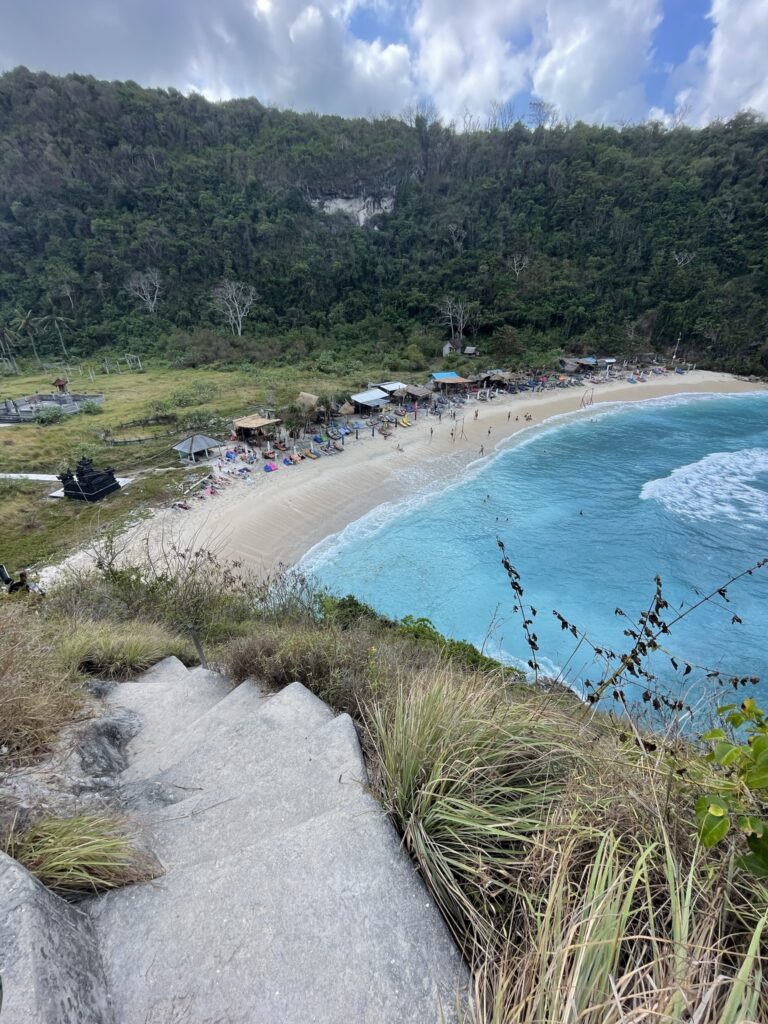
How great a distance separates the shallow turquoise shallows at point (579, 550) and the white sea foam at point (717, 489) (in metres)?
0.09

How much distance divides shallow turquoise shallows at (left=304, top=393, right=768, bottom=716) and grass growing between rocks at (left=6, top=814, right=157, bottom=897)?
305 inches

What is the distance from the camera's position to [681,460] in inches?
1003

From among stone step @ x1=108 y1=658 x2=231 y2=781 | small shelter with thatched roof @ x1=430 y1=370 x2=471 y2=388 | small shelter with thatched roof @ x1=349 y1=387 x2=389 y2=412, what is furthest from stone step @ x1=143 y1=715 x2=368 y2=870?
small shelter with thatched roof @ x1=430 y1=370 x2=471 y2=388

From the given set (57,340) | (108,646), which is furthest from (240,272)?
(108,646)

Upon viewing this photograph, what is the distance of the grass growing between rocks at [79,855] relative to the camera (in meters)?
1.51

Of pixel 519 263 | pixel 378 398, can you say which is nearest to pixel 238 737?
pixel 378 398

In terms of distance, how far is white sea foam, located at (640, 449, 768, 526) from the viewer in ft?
62.0

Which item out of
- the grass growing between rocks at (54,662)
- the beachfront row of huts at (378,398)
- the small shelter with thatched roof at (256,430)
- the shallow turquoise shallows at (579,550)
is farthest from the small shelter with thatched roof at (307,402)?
the grass growing between rocks at (54,662)

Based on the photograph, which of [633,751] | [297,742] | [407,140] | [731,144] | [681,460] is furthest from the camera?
[407,140]

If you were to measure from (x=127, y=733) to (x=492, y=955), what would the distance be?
3198mm

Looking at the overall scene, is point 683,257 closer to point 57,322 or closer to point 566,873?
point 566,873

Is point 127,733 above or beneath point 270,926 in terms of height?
beneath

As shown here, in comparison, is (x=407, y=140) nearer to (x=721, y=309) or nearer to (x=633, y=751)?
(x=721, y=309)

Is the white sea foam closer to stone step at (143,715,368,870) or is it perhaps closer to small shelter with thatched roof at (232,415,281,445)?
small shelter with thatched roof at (232,415,281,445)
